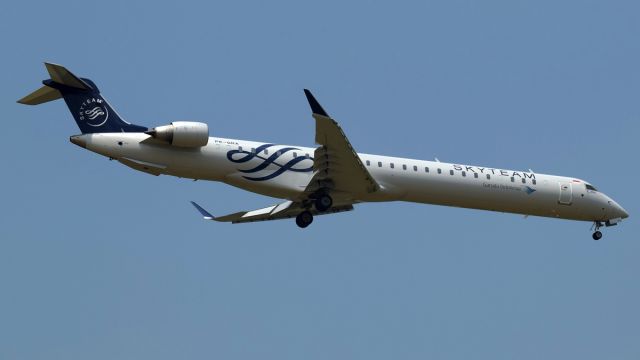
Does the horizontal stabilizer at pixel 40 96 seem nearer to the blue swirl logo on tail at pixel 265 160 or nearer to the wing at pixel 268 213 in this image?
the blue swirl logo on tail at pixel 265 160

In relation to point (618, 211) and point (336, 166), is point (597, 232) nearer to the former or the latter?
point (618, 211)

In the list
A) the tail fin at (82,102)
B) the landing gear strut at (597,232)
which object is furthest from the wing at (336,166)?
the landing gear strut at (597,232)

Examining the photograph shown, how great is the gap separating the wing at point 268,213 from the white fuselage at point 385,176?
4.81ft

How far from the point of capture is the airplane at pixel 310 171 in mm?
29828

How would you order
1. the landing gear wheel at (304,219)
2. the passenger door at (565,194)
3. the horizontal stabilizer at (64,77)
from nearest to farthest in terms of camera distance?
the horizontal stabilizer at (64,77)
the landing gear wheel at (304,219)
the passenger door at (565,194)

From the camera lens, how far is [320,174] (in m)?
31.4

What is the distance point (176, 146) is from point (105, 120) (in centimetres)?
223

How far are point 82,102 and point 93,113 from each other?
46cm

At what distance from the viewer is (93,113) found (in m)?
30.2

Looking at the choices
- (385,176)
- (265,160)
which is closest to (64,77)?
(265,160)

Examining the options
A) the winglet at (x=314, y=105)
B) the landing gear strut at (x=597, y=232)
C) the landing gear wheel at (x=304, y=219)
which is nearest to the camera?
the winglet at (x=314, y=105)

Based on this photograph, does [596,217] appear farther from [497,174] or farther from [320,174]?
[320,174]

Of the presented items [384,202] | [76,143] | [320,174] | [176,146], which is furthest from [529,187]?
[76,143]

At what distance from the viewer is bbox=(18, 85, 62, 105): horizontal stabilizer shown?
29906mm
